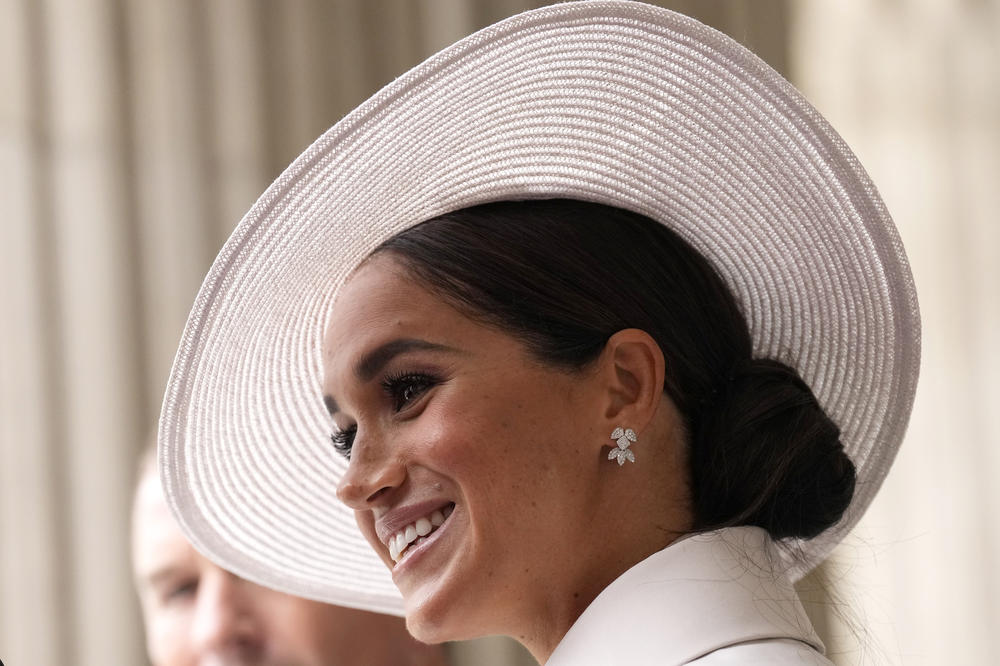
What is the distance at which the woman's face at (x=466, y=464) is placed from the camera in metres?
1.16

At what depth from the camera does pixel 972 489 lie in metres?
2.98

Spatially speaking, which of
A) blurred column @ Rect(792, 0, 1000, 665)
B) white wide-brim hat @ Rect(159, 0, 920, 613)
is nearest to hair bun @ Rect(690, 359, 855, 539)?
white wide-brim hat @ Rect(159, 0, 920, 613)

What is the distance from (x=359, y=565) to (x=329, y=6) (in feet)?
4.59

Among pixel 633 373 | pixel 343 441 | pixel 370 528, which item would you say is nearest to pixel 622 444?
pixel 633 373

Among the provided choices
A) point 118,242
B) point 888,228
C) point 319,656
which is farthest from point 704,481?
point 118,242

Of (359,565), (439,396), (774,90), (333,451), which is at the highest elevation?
(774,90)

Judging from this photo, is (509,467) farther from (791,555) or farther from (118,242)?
(118,242)

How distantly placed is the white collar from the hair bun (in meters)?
0.06

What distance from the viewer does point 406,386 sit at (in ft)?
4.06

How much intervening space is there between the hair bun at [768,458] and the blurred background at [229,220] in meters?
0.72

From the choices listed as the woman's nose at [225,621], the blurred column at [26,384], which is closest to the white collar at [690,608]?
the woman's nose at [225,621]

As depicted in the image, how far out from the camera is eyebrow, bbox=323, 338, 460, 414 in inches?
47.9

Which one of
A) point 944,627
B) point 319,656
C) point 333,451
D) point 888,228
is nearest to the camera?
point 888,228

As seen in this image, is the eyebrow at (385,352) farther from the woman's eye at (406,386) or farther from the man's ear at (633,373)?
the man's ear at (633,373)
